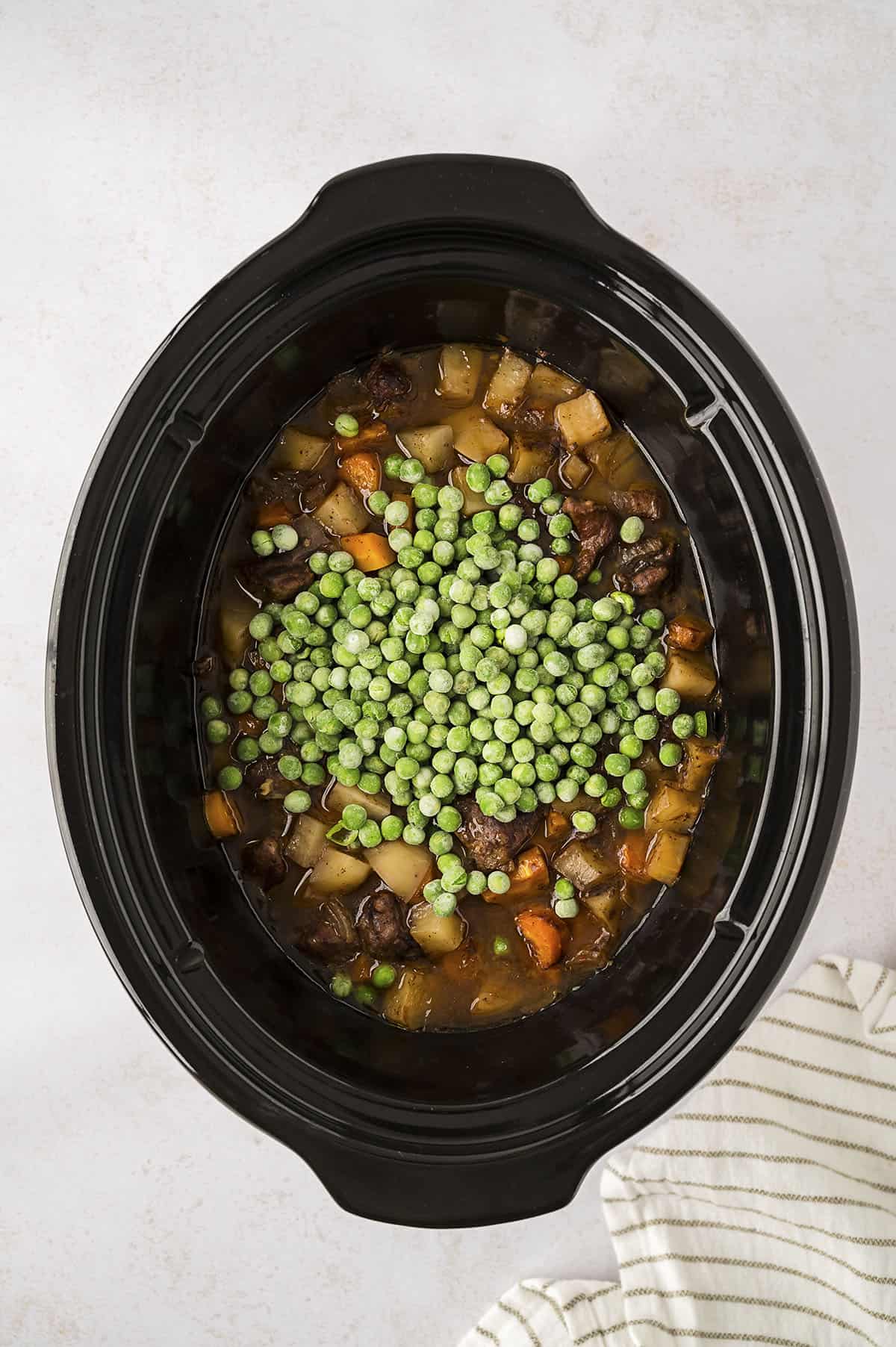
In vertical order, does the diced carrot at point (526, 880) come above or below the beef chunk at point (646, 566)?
below

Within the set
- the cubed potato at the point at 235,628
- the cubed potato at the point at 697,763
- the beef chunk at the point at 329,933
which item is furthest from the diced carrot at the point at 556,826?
the cubed potato at the point at 235,628

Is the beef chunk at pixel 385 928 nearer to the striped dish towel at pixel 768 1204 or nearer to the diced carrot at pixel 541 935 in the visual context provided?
the diced carrot at pixel 541 935

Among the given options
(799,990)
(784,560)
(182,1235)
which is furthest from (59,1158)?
(784,560)

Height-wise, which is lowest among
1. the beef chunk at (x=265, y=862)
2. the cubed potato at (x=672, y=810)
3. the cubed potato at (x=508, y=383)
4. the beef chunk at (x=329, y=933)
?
the beef chunk at (x=329, y=933)

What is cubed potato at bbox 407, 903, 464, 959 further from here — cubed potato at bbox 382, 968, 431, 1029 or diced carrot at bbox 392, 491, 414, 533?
diced carrot at bbox 392, 491, 414, 533

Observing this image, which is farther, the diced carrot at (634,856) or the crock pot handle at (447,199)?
the diced carrot at (634,856)

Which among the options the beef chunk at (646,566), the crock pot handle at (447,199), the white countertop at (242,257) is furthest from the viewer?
the white countertop at (242,257)

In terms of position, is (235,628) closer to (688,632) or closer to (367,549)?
(367,549)
